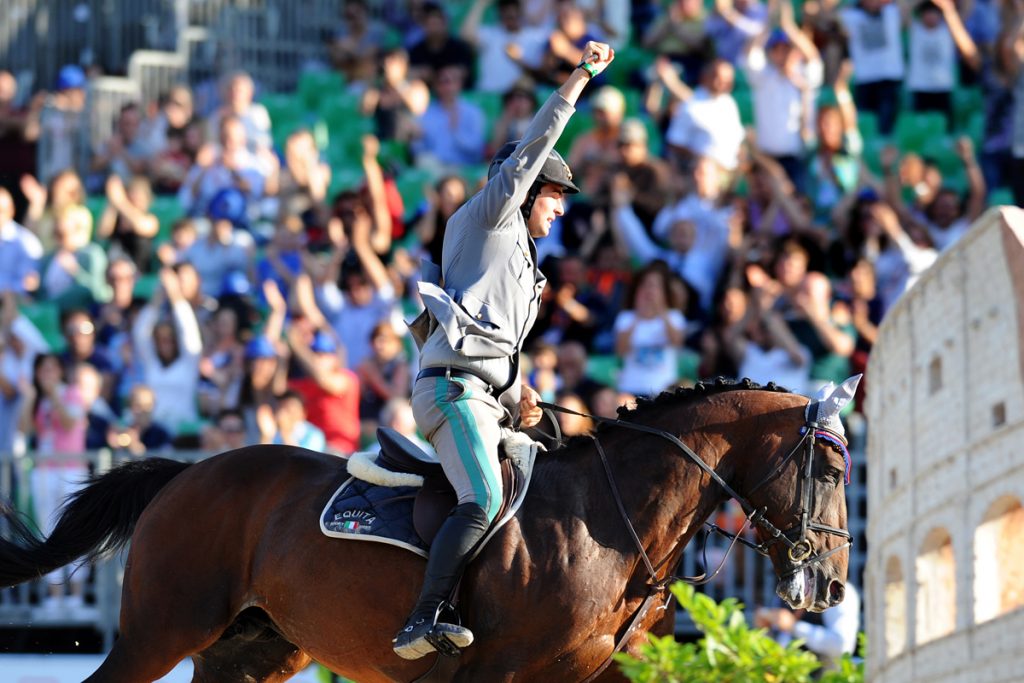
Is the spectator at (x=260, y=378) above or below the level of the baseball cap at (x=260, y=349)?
below

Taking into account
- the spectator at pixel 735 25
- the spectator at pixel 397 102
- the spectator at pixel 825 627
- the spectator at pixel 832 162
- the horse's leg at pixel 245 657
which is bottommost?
the spectator at pixel 825 627

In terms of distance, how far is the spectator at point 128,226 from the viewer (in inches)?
615

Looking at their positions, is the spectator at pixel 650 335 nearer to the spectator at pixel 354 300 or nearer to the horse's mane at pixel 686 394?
the spectator at pixel 354 300

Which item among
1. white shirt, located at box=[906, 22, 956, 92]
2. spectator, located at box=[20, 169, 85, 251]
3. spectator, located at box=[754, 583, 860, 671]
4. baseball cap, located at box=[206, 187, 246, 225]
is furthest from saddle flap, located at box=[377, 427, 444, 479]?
white shirt, located at box=[906, 22, 956, 92]

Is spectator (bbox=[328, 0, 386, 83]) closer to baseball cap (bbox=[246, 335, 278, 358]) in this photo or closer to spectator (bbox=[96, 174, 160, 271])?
spectator (bbox=[96, 174, 160, 271])

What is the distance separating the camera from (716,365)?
12.3 metres

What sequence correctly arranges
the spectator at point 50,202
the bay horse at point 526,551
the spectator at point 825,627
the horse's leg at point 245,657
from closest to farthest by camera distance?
the bay horse at point 526,551 < the horse's leg at point 245,657 < the spectator at point 825,627 < the spectator at point 50,202

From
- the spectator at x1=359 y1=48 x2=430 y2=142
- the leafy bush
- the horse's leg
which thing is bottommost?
the horse's leg

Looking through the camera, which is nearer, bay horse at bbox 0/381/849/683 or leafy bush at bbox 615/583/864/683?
leafy bush at bbox 615/583/864/683

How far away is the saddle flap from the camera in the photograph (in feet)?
23.5

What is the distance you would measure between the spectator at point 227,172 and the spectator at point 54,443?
121 inches

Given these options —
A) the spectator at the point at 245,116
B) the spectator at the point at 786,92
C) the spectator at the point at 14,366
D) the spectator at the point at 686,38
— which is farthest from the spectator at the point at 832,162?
the spectator at the point at 14,366

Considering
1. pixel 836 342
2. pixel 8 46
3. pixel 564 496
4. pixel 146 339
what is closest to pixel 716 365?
pixel 836 342

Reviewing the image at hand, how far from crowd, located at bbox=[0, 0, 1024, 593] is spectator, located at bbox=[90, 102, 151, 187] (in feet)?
0.10
